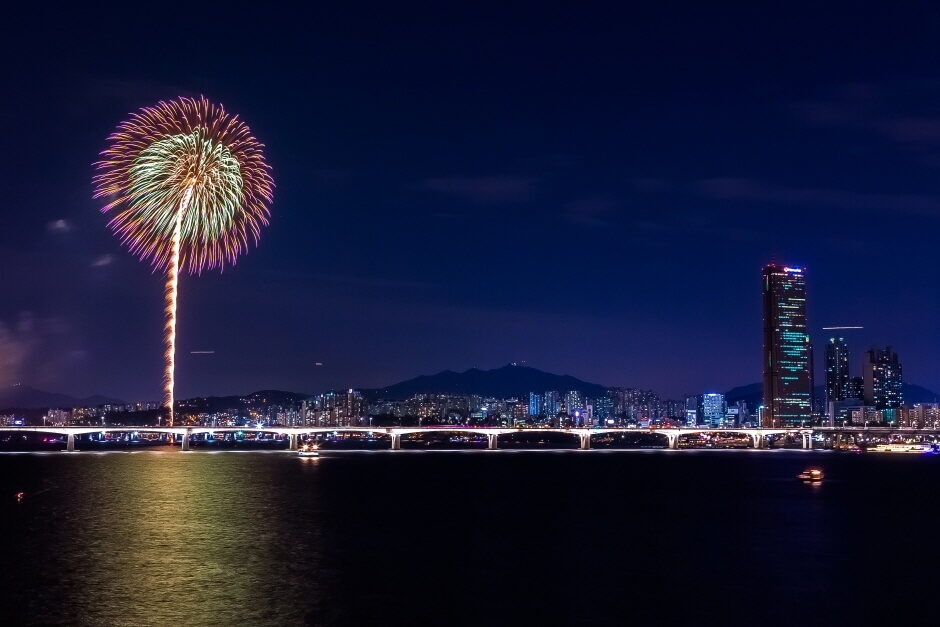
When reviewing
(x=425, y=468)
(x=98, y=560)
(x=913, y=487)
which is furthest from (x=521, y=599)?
(x=425, y=468)

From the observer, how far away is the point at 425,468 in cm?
16462

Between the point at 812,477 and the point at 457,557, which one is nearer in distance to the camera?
the point at 457,557

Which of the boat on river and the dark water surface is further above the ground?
the dark water surface

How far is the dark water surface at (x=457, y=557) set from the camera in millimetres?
39656

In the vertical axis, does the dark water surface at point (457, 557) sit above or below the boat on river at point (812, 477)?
above

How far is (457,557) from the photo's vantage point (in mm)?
54031

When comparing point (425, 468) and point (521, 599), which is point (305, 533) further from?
point (425, 468)

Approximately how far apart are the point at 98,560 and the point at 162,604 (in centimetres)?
1286

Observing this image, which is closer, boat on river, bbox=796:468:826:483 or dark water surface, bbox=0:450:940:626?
Answer: dark water surface, bbox=0:450:940:626

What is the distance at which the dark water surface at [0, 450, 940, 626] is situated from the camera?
39656 millimetres

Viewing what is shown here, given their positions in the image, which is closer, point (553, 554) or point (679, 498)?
point (553, 554)

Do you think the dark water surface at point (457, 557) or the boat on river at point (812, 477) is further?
the boat on river at point (812, 477)

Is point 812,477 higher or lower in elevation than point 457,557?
lower

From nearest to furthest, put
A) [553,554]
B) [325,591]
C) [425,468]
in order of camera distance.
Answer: [325,591], [553,554], [425,468]
